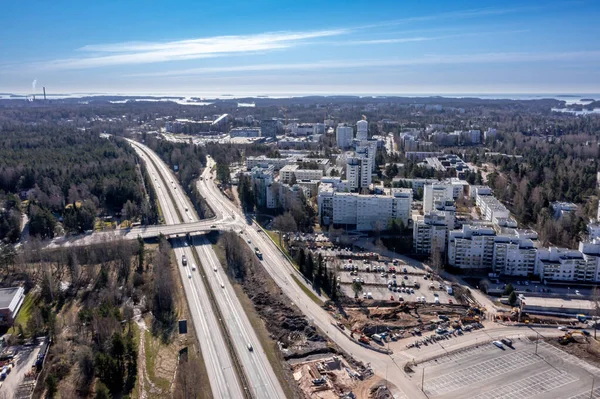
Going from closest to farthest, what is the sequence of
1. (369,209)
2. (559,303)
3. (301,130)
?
(559,303) → (369,209) → (301,130)

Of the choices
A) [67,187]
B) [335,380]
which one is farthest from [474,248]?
[67,187]

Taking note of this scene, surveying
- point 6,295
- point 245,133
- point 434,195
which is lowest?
point 6,295

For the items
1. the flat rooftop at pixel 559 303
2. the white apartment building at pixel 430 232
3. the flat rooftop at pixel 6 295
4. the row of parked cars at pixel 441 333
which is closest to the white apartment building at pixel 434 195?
the white apartment building at pixel 430 232

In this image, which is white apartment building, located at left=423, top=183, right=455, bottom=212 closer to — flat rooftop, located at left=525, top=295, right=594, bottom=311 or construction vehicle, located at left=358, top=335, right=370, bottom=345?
flat rooftop, located at left=525, top=295, right=594, bottom=311

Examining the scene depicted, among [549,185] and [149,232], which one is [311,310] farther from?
[549,185]

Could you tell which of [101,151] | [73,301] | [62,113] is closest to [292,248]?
[73,301]

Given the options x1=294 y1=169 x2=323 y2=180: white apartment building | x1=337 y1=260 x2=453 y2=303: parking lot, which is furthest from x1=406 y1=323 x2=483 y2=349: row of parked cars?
x1=294 y1=169 x2=323 y2=180: white apartment building
